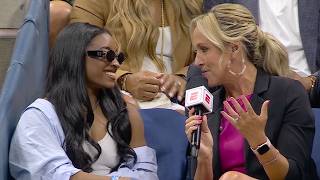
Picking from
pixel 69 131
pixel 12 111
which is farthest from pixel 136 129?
pixel 12 111

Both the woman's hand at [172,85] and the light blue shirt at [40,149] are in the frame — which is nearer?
the light blue shirt at [40,149]

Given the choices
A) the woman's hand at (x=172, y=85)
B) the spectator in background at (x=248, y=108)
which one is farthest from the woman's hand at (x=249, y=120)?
the woman's hand at (x=172, y=85)

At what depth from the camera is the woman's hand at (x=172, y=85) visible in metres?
2.43

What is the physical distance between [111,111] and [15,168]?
35 centimetres

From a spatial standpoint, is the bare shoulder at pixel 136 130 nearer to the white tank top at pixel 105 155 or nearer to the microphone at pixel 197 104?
the white tank top at pixel 105 155

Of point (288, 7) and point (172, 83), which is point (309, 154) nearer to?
point (172, 83)

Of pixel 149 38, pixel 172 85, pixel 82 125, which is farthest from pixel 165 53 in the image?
pixel 82 125

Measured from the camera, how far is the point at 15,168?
1.82 m

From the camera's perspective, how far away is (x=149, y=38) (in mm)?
2543

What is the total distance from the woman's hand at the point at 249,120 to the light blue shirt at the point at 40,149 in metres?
0.37

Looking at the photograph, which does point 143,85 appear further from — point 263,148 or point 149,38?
point 263,148

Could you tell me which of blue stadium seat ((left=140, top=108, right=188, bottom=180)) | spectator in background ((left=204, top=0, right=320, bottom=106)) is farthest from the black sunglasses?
spectator in background ((left=204, top=0, right=320, bottom=106))

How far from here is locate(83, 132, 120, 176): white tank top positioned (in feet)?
6.24

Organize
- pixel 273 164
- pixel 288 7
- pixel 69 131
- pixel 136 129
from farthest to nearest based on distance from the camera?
pixel 288 7
pixel 136 129
pixel 69 131
pixel 273 164
